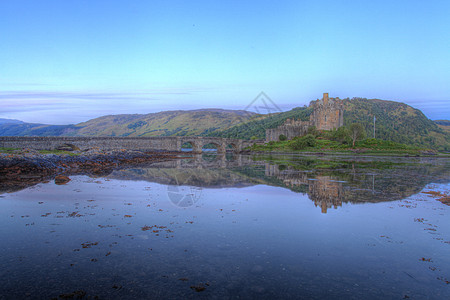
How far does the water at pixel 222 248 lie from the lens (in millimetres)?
5867

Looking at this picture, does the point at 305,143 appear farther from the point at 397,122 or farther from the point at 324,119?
the point at 397,122

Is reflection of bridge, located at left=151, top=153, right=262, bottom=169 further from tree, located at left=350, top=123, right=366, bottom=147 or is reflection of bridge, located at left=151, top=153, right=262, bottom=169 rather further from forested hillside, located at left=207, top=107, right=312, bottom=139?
forested hillside, located at left=207, top=107, right=312, bottom=139

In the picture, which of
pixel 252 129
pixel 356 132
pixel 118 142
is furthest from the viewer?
pixel 252 129

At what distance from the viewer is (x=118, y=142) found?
263ft

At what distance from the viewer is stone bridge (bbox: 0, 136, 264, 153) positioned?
59.6 meters

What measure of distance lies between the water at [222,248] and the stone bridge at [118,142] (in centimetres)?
5402

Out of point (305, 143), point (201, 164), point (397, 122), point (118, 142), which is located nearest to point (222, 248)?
point (201, 164)

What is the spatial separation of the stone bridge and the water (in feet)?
177

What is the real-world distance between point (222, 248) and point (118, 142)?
77.6 meters

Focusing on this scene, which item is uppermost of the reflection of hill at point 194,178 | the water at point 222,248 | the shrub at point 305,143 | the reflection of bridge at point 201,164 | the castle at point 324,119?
the castle at point 324,119

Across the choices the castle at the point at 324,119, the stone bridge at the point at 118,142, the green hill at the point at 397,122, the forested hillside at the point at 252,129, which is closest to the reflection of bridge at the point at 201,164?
the stone bridge at the point at 118,142

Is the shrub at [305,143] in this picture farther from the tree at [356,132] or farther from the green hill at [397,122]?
the green hill at [397,122]

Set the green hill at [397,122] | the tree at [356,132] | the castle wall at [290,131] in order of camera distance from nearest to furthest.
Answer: the tree at [356,132] → the castle wall at [290,131] → the green hill at [397,122]

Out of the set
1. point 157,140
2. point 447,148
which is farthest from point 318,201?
point 447,148
